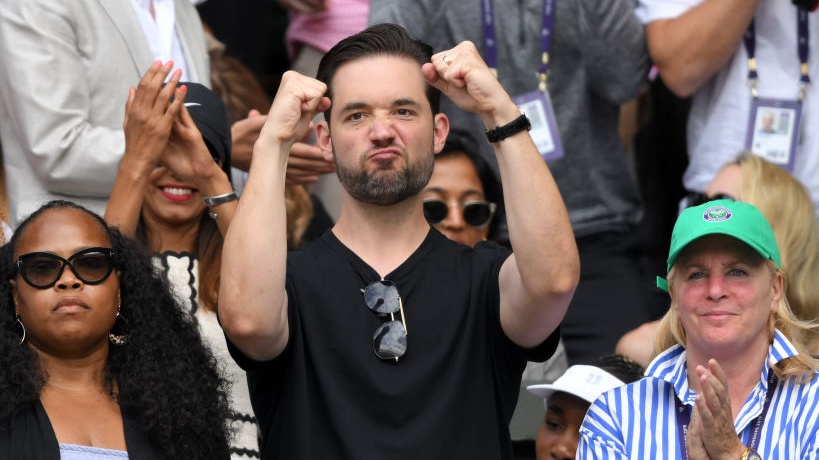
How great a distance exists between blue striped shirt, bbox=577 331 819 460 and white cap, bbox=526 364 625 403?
21.8 inches

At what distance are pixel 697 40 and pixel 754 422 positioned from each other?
96.6 inches

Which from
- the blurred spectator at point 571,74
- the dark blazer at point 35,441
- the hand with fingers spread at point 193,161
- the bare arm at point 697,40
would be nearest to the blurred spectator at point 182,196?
the hand with fingers spread at point 193,161

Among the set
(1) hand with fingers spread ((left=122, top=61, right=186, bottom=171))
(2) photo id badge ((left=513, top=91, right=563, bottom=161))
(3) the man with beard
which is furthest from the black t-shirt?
(2) photo id badge ((left=513, top=91, right=563, bottom=161))

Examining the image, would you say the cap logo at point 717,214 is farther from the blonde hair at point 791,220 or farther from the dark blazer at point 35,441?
the dark blazer at point 35,441

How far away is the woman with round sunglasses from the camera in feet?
18.5

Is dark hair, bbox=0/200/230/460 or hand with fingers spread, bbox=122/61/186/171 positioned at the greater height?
hand with fingers spread, bbox=122/61/186/171

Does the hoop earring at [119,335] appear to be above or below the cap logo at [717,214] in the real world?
below

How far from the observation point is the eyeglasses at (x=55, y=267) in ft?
13.2

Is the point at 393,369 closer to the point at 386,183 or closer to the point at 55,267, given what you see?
the point at 386,183

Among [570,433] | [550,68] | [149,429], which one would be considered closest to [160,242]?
[149,429]

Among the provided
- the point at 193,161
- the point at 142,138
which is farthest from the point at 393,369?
the point at 142,138

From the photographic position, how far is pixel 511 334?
3.83 m

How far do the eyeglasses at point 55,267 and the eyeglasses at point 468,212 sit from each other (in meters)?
1.79

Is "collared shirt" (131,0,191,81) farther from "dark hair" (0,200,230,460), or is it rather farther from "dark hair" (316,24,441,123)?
"dark hair" (316,24,441,123)
